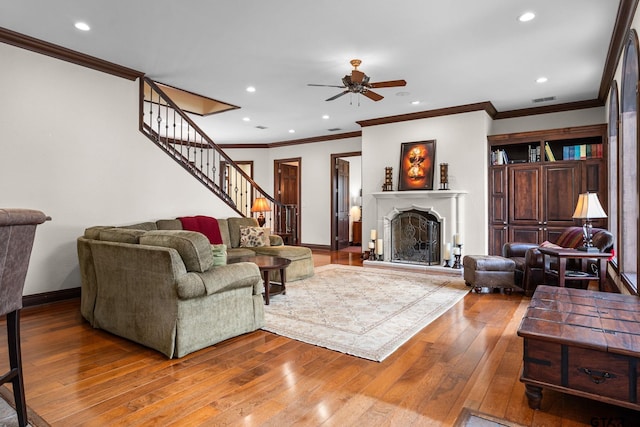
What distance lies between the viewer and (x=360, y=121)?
7.46 m

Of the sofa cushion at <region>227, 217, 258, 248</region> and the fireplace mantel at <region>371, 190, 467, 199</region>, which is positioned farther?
the fireplace mantel at <region>371, 190, 467, 199</region>

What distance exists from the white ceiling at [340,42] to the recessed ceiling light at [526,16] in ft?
0.17

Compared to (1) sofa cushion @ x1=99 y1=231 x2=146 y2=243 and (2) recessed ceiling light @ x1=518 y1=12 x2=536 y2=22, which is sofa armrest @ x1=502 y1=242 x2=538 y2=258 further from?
(1) sofa cushion @ x1=99 y1=231 x2=146 y2=243

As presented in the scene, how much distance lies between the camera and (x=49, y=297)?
4.18 meters

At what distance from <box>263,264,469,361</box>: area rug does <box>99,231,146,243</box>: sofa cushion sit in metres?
1.37

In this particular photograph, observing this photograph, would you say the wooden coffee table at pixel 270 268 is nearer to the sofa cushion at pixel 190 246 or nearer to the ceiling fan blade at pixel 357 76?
the sofa cushion at pixel 190 246

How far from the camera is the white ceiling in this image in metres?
3.32

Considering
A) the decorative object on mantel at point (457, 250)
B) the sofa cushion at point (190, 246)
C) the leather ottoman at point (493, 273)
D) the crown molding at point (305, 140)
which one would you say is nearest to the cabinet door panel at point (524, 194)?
the decorative object on mantel at point (457, 250)

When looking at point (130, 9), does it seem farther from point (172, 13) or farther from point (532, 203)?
point (532, 203)

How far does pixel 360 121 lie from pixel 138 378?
20.3 feet

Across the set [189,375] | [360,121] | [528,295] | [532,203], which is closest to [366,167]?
[360,121]

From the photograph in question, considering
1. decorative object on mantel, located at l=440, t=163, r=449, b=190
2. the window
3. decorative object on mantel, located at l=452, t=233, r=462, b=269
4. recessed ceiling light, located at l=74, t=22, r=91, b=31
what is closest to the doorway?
decorative object on mantel, located at l=440, t=163, r=449, b=190

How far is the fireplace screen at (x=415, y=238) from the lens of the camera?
664cm

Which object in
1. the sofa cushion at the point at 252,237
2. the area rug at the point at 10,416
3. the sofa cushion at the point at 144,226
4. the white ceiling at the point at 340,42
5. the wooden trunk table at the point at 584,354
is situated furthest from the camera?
the sofa cushion at the point at 252,237
